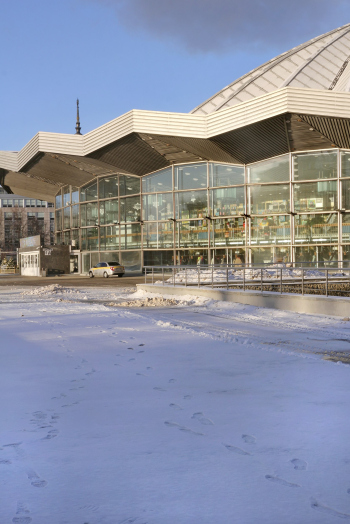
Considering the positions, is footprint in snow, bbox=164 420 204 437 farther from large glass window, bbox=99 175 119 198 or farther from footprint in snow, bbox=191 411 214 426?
large glass window, bbox=99 175 119 198

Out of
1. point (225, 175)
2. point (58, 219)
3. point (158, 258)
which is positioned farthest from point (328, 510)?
point (58, 219)

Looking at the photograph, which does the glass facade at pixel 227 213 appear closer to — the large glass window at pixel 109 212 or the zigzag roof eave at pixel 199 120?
the large glass window at pixel 109 212

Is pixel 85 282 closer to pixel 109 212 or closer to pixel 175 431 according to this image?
pixel 109 212

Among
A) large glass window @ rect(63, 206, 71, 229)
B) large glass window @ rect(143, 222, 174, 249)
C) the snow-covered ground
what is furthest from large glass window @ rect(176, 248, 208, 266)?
the snow-covered ground

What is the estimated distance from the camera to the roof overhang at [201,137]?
3506cm

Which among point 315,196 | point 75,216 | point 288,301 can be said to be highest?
point 75,216

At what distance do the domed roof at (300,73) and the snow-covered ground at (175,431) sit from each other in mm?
37976

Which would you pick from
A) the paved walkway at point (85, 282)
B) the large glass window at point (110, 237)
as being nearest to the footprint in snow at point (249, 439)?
the paved walkway at point (85, 282)

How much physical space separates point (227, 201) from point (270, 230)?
4535mm

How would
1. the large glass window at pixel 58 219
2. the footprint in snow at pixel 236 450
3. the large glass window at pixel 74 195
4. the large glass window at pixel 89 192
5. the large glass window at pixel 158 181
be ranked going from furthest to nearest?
the large glass window at pixel 58 219
the large glass window at pixel 74 195
the large glass window at pixel 89 192
the large glass window at pixel 158 181
the footprint in snow at pixel 236 450

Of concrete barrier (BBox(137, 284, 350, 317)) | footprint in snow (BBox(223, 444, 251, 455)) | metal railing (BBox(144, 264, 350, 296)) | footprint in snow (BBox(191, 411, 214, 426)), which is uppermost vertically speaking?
metal railing (BBox(144, 264, 350, 296))

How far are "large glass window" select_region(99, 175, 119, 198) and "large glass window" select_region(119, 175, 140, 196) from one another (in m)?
0.76

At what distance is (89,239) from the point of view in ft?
192

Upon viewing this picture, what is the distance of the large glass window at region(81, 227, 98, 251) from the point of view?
5741 centimetres
